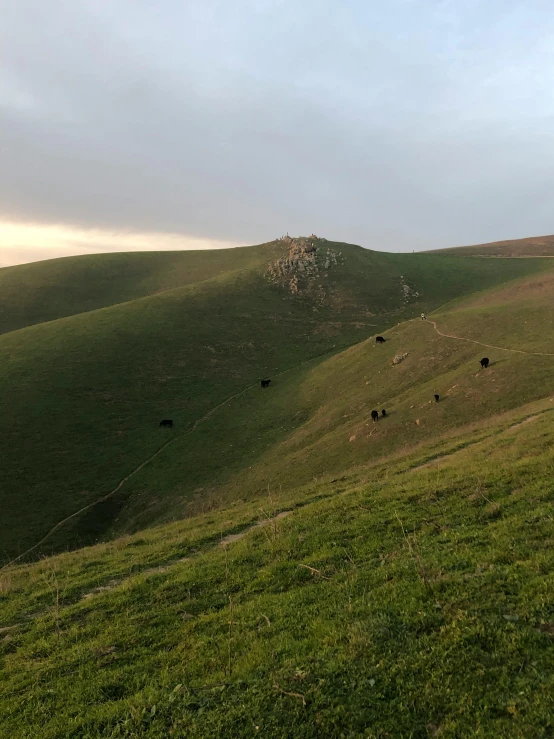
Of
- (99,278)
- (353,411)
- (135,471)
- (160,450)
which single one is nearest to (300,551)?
(353,411)

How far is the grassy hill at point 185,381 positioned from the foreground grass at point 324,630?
16915 millimetres

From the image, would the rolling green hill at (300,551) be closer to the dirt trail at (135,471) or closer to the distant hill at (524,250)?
the dirt trail at (135,471)

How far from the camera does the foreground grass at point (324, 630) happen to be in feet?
19.5

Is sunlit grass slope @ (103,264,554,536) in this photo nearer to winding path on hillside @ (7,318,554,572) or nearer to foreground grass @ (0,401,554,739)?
winding path on hillside @ (7,318,554,572)

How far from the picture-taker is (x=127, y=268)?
10694 centimetres

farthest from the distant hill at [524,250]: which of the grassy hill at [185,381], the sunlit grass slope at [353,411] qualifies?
the sunlit grass slope at [353,411]

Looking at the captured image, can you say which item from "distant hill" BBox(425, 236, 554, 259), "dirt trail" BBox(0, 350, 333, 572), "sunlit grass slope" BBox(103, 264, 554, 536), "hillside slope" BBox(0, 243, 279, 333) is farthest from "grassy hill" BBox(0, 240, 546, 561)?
"distant hill" BBox(425, 236, 554, 259)

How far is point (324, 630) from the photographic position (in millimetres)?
7871

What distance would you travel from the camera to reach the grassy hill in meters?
34.3

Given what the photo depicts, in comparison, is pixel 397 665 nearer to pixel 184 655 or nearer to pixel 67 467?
pixel 184 655

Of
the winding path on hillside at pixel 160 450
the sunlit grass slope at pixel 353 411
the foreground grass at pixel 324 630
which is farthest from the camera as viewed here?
the winding path on hillside at pixel 160 450

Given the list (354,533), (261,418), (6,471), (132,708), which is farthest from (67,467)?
(132,708)

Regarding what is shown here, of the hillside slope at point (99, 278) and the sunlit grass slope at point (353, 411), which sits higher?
the hillside slope at point (99, 278)

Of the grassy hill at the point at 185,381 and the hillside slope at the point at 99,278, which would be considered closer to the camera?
the grassy hill at the point at 185,381
